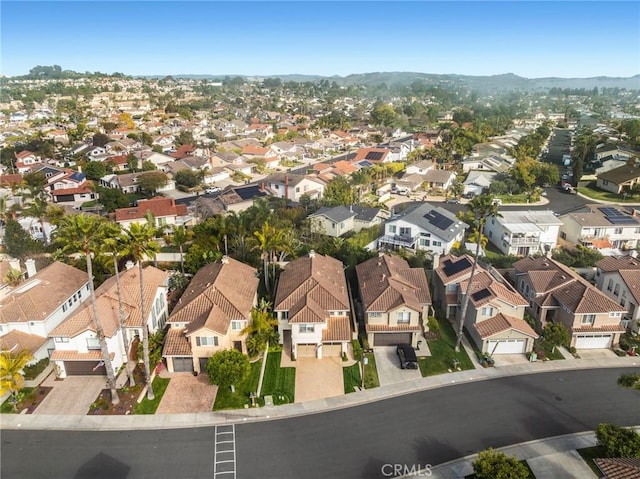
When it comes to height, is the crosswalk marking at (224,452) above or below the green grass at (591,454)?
below

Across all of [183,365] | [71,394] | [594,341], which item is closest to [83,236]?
[71,394]

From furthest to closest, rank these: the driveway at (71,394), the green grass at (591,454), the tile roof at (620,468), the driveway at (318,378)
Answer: the driveway at (318,378)
the driveway at (71,394)
the green grass at (591,454)
the tile roof at (620,468)

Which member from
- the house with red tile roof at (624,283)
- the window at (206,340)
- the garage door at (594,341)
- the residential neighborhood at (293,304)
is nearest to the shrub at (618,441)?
the residential neighborhood at (293,304)

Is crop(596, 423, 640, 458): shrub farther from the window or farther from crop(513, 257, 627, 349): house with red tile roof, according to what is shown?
the window

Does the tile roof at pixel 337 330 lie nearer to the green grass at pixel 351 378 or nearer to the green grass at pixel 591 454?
the green grass at pixel 351 378

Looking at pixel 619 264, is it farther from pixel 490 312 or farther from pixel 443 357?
pixel 443 357

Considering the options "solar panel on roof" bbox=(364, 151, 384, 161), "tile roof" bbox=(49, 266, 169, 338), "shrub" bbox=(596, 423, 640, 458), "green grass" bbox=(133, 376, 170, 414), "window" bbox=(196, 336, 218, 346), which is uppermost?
"solar panel on roof" bbox=(364, 151, 384, 161)

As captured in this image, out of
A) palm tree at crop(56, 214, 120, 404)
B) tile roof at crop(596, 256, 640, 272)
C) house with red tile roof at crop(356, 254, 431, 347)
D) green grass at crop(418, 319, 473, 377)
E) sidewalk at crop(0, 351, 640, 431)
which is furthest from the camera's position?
tile roof at crop(596, 256, 640, 272)

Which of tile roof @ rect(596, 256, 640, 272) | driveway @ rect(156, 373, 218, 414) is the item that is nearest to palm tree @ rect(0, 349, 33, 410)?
driveway @ rect(156, 373, 218, 414)
